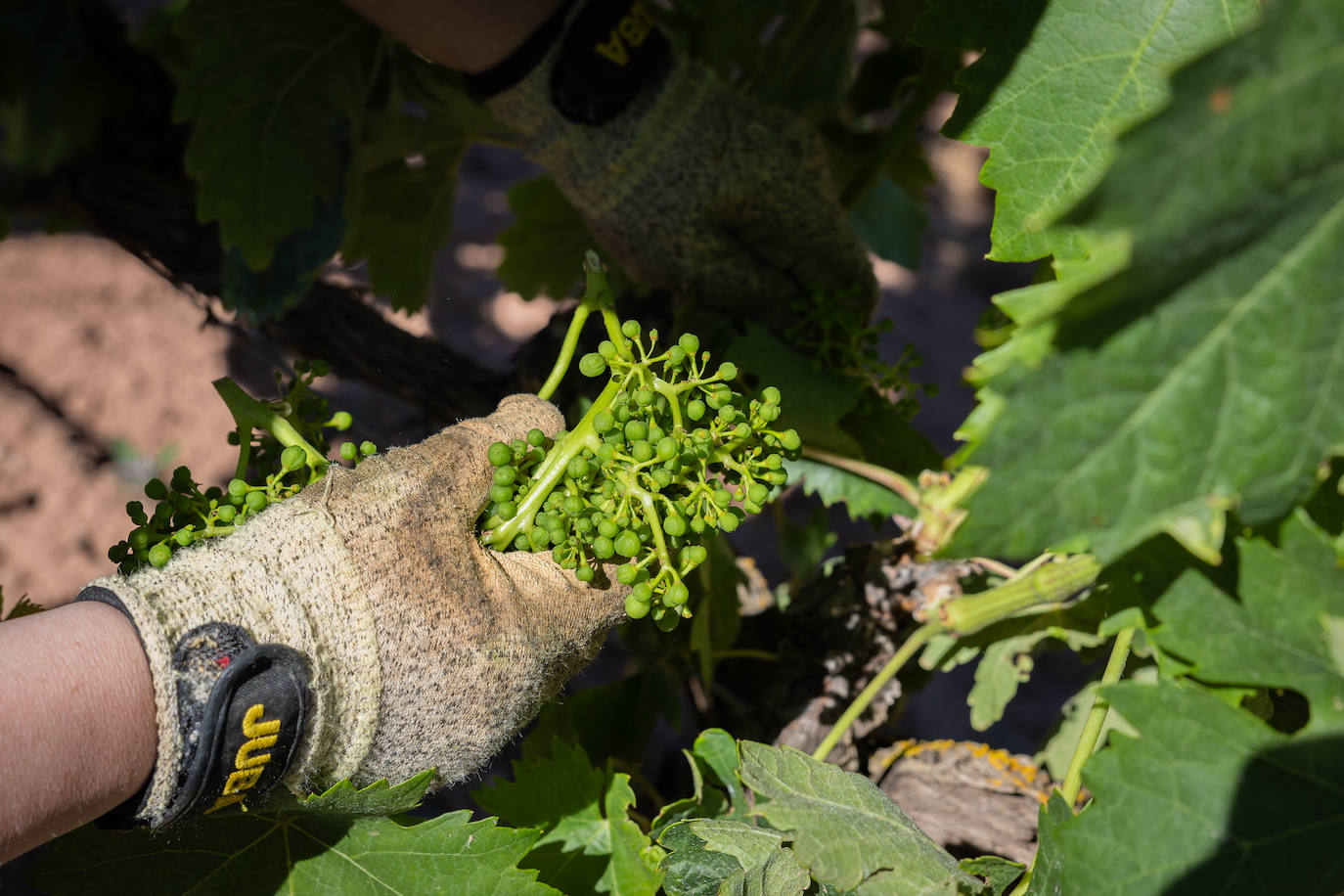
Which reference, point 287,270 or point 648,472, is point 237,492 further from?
point 287,270

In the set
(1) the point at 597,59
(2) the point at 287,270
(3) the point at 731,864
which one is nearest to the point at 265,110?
(2) the point at 287,270

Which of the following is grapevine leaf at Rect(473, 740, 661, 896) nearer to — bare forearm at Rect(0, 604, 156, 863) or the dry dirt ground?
bare forearm at Rect(0, 604, 156, 863)

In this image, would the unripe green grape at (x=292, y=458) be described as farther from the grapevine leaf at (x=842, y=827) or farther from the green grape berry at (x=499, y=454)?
the grapevine leaf at (x=842, y=827)

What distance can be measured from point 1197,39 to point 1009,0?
0.68 feet

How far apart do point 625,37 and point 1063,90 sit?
0.83m

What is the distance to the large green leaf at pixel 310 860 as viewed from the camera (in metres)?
1.16

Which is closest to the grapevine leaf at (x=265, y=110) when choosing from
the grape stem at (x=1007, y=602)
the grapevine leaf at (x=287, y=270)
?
the grapevine leaf at (x=287, y=270)

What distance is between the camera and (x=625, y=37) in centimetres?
156

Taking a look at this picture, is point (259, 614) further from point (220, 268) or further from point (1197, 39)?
point (220, 268)

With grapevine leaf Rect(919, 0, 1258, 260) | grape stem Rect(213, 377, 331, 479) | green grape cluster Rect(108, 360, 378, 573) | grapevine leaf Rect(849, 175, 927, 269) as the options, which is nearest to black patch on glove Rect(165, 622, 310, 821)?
green grape cluster Rect(108, 360, 378, 573)

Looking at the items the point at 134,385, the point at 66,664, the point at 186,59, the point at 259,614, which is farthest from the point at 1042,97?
the point at 134,385

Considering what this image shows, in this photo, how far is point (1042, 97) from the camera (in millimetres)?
1015

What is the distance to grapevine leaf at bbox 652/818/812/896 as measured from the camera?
1120mm

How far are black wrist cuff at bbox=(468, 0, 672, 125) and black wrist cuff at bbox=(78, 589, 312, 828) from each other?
107 centimetres
